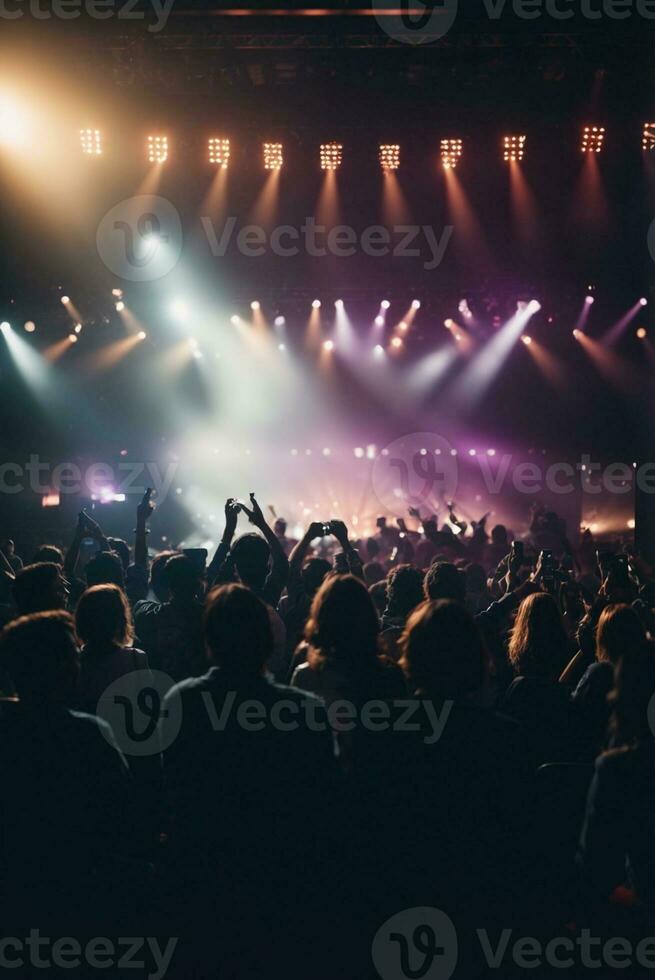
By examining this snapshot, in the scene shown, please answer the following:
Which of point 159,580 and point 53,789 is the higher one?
point 159,580

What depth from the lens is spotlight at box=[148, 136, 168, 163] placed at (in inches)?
413

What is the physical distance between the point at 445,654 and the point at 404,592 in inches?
74.1

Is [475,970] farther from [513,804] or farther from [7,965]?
[7,965]

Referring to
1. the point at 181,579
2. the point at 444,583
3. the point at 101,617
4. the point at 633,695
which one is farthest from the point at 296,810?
the point at 444,583

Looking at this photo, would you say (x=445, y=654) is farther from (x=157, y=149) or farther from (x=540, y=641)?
(x=157, y=149)

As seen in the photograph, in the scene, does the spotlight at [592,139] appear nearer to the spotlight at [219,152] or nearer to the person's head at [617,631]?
the spotlight at [219,152]

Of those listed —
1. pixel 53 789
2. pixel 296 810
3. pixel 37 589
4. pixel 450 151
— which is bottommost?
pixel 296 810

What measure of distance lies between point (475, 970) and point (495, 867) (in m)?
0.44

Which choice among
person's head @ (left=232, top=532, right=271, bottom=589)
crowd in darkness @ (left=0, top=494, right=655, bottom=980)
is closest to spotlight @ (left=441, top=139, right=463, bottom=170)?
person's head @ (left=232, top=532, right=271, bottom=589)

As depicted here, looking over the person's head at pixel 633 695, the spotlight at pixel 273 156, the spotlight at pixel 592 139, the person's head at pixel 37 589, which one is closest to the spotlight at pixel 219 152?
the spotlight at pixel 273 156

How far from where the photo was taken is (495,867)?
2555 millimetres

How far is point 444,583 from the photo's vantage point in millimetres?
4535

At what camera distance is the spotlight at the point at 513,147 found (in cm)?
1051

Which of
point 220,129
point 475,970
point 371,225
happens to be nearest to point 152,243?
point 220,129
